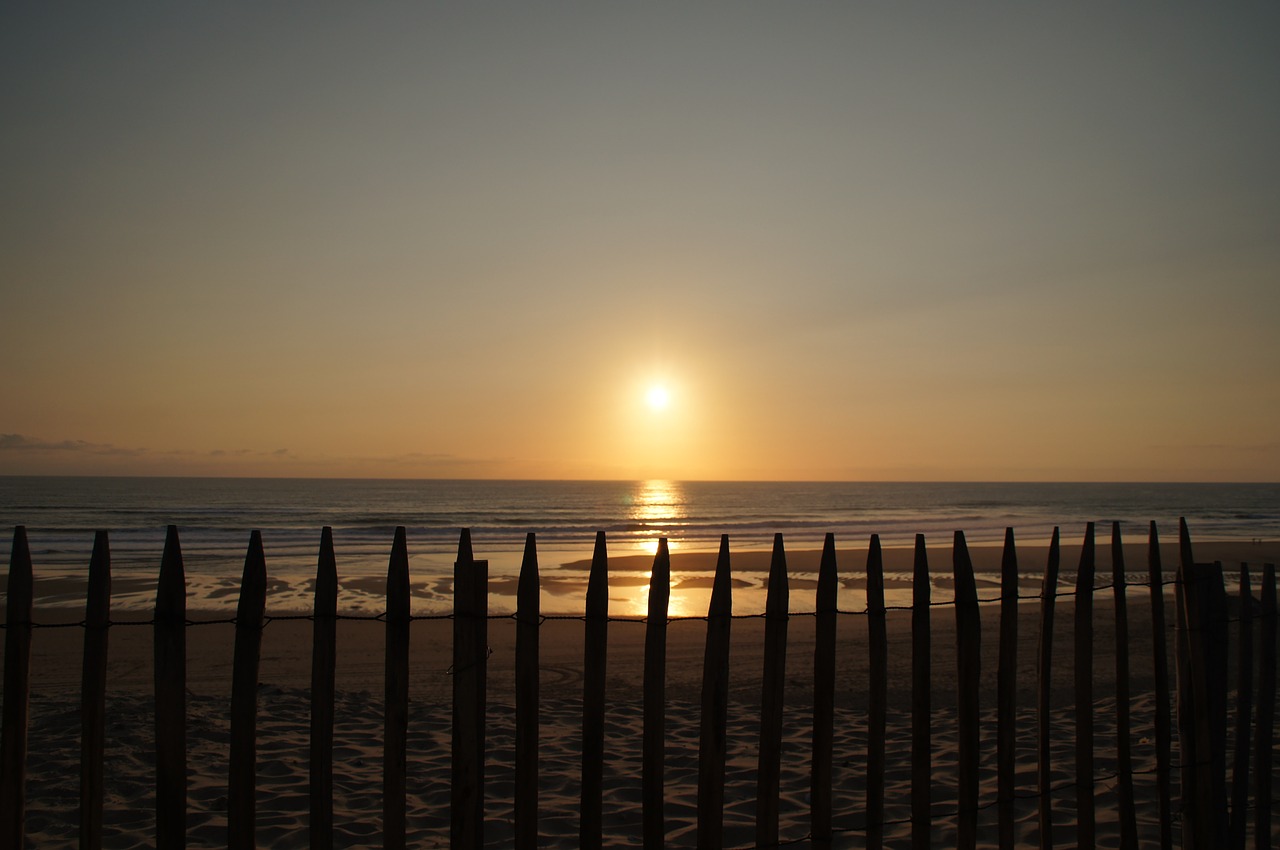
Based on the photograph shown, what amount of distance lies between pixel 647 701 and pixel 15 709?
2.43 metres

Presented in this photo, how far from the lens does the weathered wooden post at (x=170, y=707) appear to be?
10.7ft

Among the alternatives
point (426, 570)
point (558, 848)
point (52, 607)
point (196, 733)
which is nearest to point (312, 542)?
point (426, 570)

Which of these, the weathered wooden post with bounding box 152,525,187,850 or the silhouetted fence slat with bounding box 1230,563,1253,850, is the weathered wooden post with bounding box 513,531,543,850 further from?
the silhouetted fence slat with bounding box 1230,563,1253,850

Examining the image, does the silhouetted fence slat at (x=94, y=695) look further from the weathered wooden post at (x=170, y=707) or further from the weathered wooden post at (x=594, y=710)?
the weathered wooden post at (x=594, y=710)

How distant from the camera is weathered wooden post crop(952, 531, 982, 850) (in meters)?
4.00

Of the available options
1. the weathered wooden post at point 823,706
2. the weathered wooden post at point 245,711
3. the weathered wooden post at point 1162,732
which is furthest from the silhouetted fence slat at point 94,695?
the weathered wooden post at point 1162,732

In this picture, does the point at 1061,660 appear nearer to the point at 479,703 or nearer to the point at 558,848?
the point at 558,848

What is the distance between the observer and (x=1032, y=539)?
37.0 m

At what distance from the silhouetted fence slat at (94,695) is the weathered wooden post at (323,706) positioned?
73 centimetres

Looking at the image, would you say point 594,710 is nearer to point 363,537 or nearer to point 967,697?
point 967,697

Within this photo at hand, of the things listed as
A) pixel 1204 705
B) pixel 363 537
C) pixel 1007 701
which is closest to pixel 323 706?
pixel 1007 701

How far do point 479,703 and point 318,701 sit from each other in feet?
2.07

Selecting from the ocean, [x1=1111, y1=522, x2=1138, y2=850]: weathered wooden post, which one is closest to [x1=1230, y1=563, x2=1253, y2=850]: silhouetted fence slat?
[x1=1111, y1=522, x2=1138, y2=850]: weathered wooden post

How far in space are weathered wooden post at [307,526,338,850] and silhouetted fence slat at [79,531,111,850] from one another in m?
0.73
